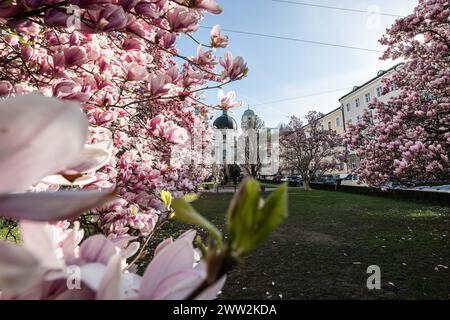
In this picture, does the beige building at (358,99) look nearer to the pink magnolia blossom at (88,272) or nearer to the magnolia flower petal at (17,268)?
the pink magnolia blossom at (88,272)

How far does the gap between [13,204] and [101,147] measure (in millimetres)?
136

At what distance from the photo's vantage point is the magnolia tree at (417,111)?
7.77 m

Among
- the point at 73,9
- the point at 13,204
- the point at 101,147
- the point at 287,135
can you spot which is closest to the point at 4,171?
the point at 13,204

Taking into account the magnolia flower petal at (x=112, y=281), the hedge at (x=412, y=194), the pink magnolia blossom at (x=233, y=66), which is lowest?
the hedge at (x=412, y=194)

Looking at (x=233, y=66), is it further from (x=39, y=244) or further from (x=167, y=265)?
(x=39, y=244)

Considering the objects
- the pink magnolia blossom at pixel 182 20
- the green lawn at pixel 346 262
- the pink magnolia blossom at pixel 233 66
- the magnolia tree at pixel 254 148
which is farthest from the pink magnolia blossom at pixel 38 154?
the magnolia tree at pixel 254 148

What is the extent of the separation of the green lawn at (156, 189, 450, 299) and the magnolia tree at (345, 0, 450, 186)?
1694 millimetres

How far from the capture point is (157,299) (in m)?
0.37

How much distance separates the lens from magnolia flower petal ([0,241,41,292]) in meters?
0.26

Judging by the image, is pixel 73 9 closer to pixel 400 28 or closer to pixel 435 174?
pixel 435 174

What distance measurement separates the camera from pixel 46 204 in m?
0.28

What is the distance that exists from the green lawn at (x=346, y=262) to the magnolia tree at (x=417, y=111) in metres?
1.69

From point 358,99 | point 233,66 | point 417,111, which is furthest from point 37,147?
point 358,99
